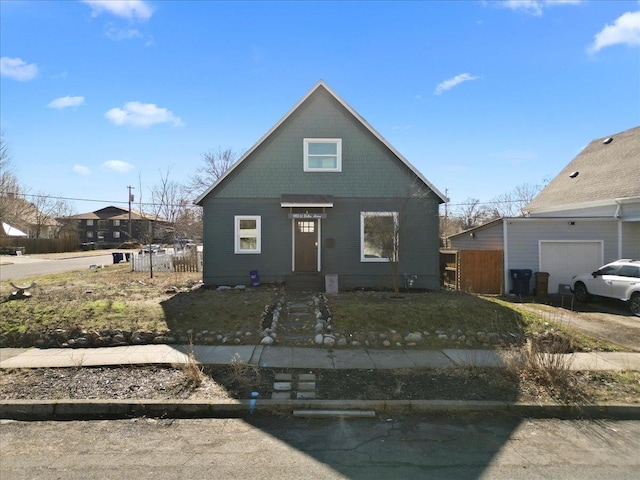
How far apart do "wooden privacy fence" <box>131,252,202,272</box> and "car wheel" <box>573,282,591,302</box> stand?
1796cm

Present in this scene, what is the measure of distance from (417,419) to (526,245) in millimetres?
13071

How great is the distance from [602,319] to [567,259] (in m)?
5.02

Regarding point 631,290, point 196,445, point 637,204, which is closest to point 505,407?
point 196,445

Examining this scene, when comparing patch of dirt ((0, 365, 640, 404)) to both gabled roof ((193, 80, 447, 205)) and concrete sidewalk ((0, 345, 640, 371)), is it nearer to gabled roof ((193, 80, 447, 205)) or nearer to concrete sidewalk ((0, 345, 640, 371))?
concrete sidewalk ((0, 345, 640, 371))

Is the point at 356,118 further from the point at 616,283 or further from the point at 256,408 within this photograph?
the point at 256,408

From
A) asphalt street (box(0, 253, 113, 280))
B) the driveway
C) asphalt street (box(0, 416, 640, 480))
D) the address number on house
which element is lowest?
asphalt street (box(0, 416, 640, 480))

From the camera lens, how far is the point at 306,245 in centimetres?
1499

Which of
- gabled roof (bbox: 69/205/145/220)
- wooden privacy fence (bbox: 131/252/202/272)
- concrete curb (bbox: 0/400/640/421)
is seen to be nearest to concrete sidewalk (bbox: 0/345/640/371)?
concrete curb (bbox: 0/400/640/421)

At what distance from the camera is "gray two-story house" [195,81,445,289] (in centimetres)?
1477

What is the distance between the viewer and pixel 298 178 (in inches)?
587

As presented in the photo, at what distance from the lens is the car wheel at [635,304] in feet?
40.8

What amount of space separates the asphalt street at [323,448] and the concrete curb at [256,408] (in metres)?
0.17

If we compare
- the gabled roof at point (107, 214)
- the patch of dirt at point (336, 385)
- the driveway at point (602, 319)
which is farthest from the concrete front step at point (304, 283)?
the gabled roof at point (107, 214)

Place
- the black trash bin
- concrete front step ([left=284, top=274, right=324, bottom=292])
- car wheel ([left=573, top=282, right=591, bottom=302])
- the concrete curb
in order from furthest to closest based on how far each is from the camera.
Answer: the black trash bin
car wheel ([left=573, top=282, right=591, bottom=302])
concrete front step ([left=284, top=274, right=324, bottom=292])
the concrete curb
